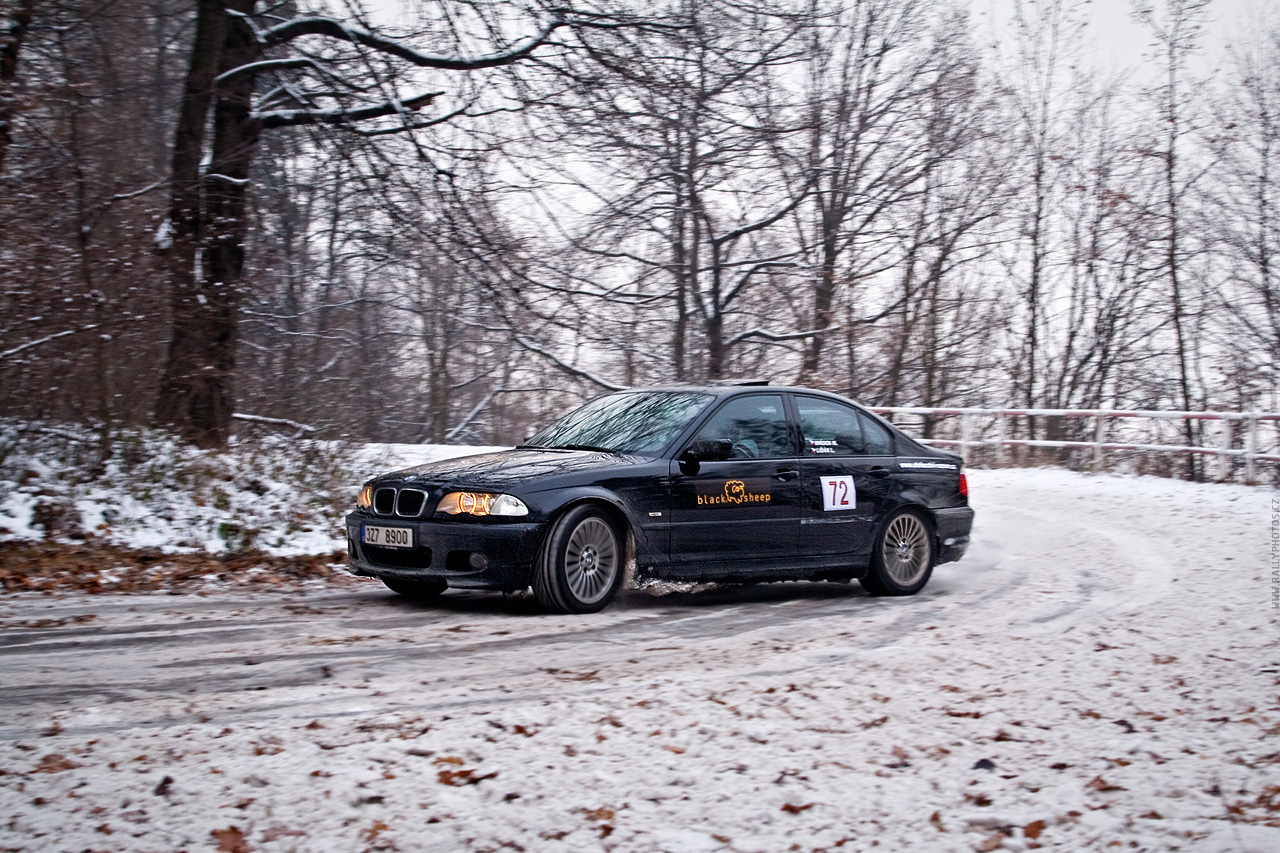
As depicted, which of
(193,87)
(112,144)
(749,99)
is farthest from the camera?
(749,99)

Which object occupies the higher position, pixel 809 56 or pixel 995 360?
pixel 809 56

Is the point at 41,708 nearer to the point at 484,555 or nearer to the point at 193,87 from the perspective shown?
the point at 484,555

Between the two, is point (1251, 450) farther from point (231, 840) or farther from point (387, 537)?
point (231, 840)

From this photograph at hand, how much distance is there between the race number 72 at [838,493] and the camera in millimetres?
8656

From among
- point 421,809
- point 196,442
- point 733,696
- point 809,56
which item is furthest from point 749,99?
point 421,809

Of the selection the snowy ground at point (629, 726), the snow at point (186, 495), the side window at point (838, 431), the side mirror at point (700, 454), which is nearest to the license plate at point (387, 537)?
the snowy ground at point (629, 726)

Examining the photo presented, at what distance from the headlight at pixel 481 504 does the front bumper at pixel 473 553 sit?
77mm

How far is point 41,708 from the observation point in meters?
4.61

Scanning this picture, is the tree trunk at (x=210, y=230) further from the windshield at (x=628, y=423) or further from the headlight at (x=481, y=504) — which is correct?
the headlight at (x=481, y=504)

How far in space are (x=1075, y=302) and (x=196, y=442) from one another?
24.4m

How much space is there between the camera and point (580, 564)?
732 cm

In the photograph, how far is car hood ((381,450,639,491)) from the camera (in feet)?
23.8

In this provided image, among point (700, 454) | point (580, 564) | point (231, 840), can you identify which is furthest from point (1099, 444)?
point (231, 840)

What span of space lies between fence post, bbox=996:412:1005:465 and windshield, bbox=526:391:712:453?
14346mm
